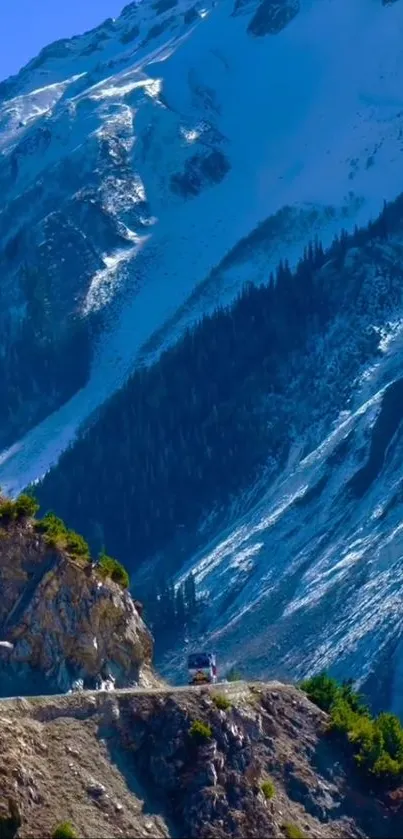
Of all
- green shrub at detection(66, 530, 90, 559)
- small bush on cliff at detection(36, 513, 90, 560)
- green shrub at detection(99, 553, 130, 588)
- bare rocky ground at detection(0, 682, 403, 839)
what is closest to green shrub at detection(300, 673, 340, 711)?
bare rocky ground at detection(0, 682, 403, 839)

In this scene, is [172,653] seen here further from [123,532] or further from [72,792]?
[72,792]

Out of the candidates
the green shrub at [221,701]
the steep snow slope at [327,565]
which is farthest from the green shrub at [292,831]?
the steep snow slope at [327,565]

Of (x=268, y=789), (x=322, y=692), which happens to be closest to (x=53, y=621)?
(x=268, y=789)

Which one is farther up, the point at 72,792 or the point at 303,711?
the point at 72,792

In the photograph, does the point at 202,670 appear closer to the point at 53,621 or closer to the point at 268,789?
the point at 53,621

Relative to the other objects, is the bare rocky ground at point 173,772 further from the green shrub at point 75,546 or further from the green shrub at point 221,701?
the green shrub at point 75,546

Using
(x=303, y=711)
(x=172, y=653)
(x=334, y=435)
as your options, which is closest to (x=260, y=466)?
(x=334, y=435)
